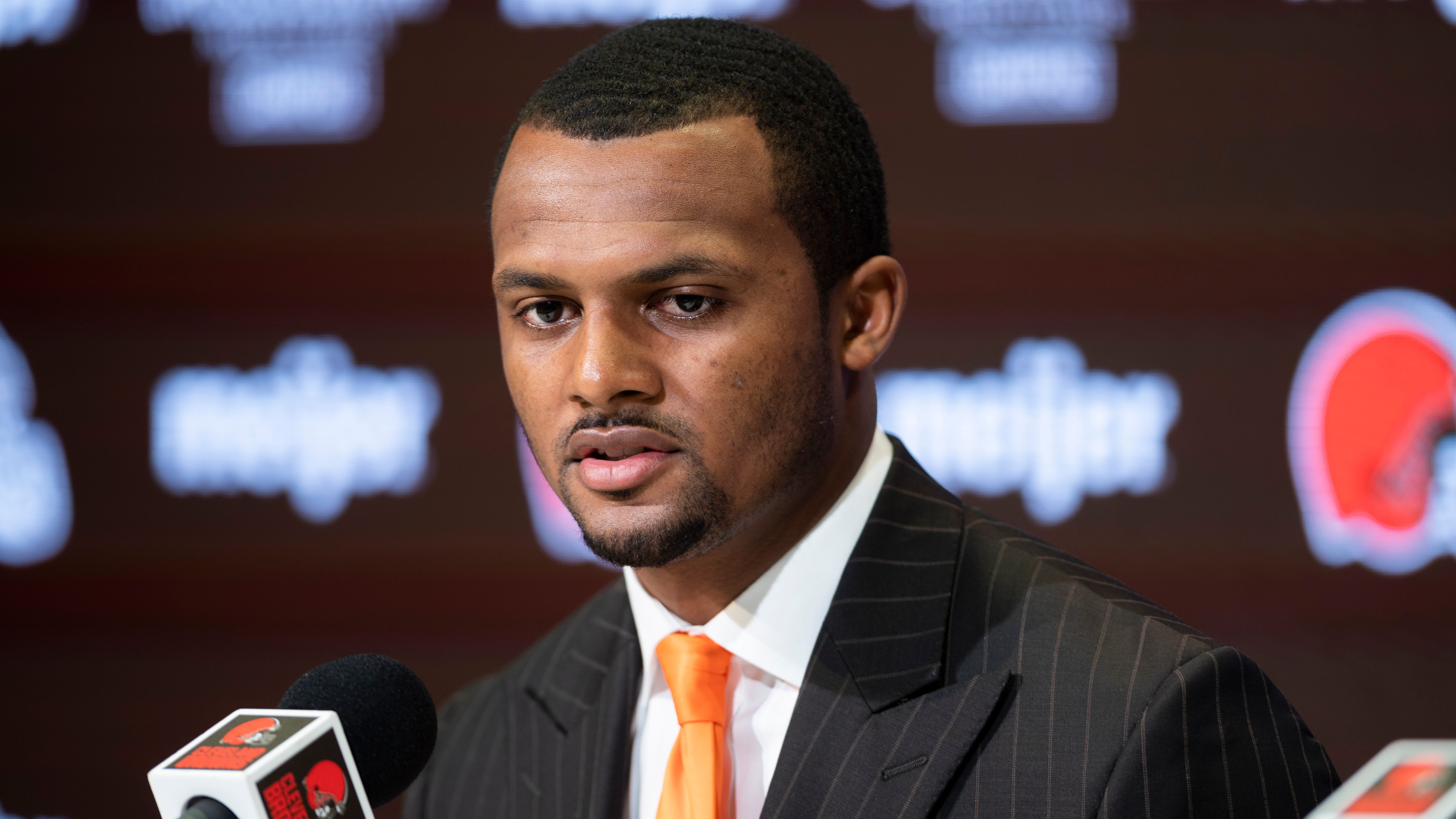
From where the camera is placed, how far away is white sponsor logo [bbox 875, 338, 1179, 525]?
241 cm

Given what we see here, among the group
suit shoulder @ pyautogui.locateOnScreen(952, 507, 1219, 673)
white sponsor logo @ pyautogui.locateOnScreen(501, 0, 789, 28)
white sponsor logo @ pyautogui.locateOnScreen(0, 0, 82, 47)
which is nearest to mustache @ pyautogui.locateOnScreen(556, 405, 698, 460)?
suit shoulder @ pyautogui.locateOnScreen(952, 507, 1219, 673)

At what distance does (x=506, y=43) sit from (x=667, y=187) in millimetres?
1704

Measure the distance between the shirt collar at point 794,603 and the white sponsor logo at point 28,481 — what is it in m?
2.03

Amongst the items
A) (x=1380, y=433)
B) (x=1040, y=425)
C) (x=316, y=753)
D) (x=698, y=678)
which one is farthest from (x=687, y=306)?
(x=1380, y=433)

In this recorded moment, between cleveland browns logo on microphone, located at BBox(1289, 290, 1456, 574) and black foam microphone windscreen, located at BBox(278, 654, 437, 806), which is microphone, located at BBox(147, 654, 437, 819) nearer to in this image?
black foam microphone windscreen, located at BBox(278, 654, 437, 806)

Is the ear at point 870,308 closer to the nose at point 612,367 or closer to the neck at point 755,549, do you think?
the neck at point 755,549

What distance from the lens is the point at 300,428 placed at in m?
2.66

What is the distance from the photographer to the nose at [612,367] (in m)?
1.11

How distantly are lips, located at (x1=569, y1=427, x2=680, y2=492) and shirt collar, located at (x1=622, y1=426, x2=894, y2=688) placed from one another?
206 mm

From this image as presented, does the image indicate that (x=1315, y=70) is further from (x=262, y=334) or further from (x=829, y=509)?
(x=262, y=334)

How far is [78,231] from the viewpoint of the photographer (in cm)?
278

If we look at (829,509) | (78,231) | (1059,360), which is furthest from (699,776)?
(78,231)

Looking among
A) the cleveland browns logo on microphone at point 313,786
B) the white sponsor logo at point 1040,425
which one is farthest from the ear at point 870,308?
the white sponsor logo at point 1040,425

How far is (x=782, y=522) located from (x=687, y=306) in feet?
0.84
